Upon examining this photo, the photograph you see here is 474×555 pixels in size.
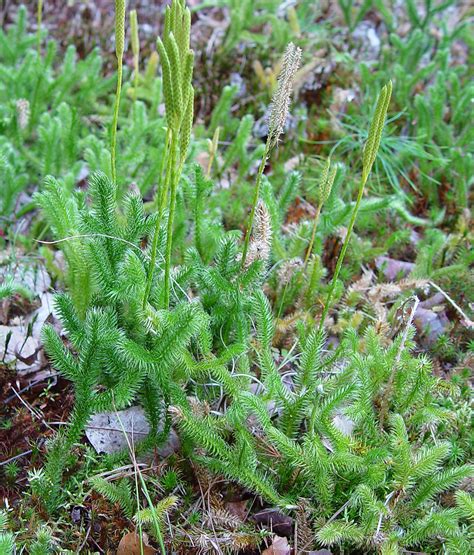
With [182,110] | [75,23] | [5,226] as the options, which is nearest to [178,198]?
[5,226]

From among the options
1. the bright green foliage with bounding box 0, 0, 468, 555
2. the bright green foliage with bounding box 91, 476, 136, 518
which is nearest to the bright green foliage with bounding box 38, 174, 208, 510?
the bright green foliage with bounding box 0, 0, 468, 555

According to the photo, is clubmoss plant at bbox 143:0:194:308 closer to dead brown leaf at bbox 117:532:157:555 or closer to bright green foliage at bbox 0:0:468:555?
bright green foliage at bbox 0:0:468:555

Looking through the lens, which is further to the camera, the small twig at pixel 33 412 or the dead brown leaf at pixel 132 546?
the small twig at pixel 33 412

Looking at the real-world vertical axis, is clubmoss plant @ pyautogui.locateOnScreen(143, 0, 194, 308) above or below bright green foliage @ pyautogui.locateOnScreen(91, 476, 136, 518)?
above

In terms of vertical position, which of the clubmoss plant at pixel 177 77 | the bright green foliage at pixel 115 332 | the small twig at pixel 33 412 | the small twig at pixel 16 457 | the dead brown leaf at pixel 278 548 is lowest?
the small twig at pixel 16 457

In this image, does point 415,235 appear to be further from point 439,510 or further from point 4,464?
point 4,464

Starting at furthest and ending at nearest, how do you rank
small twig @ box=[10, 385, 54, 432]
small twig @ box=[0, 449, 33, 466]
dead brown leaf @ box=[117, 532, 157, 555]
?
small twig @ box=[10, 385, 54, 432]
small twig @ box=[0, 449, 33, 466]
dead brown leaf @ box=[117, 532, 157, 555]

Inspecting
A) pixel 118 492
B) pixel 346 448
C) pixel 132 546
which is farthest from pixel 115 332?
pixel 346 448

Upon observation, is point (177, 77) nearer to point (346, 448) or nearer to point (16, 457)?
point (346, 448)

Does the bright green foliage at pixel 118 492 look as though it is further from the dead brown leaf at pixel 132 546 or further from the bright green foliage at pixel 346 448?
the bright green foliage at pixel 346 448

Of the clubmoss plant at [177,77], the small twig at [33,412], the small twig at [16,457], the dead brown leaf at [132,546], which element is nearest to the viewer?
the clubmoss plant at [177,77]

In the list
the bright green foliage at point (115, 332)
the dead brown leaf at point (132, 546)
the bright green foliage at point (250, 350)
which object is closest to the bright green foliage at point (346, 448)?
the bright green foliage at point (250, 350)

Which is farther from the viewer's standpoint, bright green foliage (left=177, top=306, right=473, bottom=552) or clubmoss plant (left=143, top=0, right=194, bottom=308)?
bright green foliage (left=177, top=306, right=473, bottom=552)
